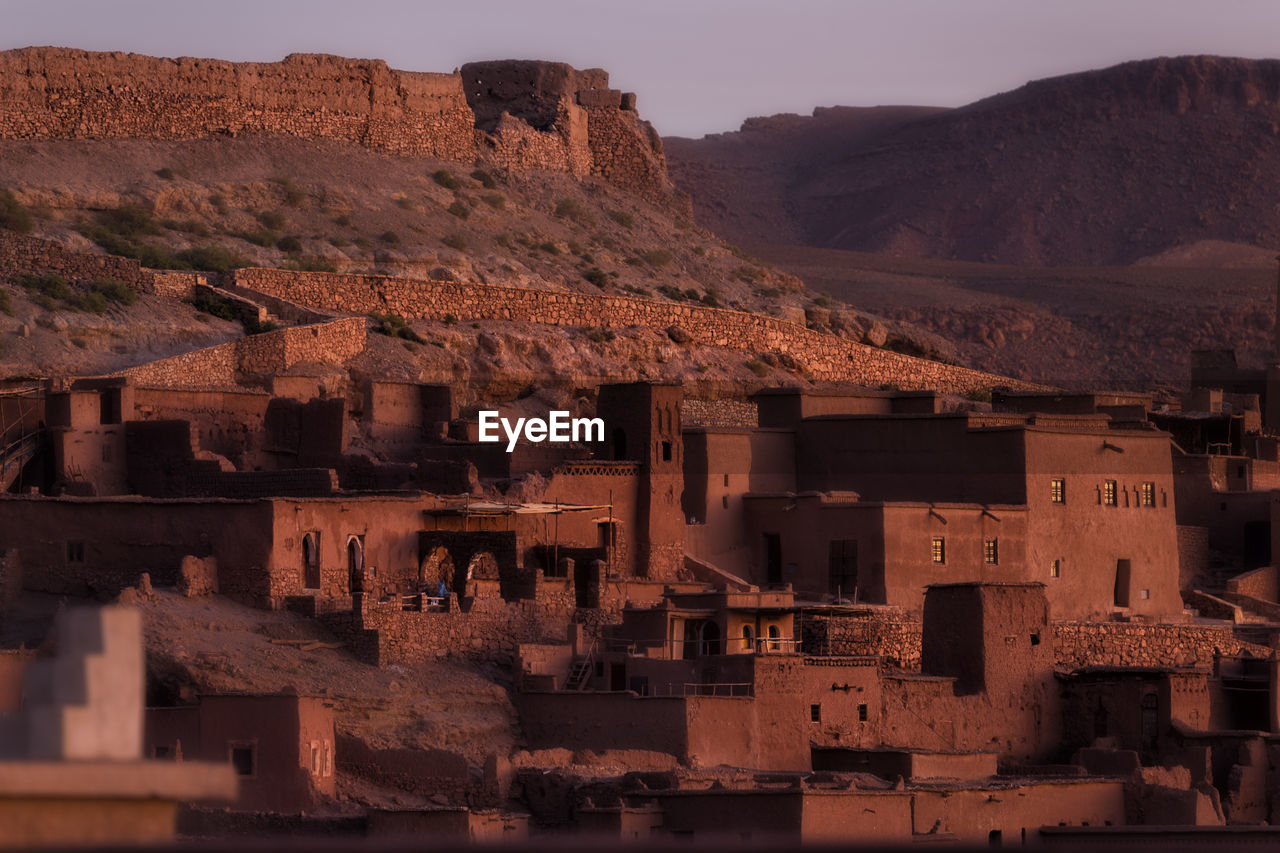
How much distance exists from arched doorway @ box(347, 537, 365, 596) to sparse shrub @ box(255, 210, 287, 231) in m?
23.0

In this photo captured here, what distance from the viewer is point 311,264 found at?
48531mm

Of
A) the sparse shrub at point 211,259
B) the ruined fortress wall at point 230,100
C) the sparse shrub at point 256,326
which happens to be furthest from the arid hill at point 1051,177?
the sparse shrub at point 256,326

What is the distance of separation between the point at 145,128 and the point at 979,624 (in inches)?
1065

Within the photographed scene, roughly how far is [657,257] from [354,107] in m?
7.55

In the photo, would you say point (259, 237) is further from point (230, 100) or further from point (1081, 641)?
point (1081, 641)

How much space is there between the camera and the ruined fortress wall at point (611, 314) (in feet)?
149

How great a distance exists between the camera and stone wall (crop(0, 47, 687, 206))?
5172 cm

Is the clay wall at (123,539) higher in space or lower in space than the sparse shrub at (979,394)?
lower

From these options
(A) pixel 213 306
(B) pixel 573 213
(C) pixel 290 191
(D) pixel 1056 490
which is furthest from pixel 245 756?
(B) pixel 573 213

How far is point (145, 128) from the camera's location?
53.2 m

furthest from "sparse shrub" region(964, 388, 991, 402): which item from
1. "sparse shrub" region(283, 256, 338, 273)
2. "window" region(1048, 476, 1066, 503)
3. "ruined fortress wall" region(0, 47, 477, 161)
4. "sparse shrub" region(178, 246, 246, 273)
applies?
"sparse shrub" region(178, 246, 246, 273)

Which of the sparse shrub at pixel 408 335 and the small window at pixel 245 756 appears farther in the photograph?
the sparse shrub at pixel 408 335

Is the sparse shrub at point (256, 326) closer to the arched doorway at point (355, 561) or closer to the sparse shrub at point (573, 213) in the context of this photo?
the arched doorway at point (355, 561)

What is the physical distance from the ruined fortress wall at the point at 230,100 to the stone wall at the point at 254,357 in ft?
38.3
